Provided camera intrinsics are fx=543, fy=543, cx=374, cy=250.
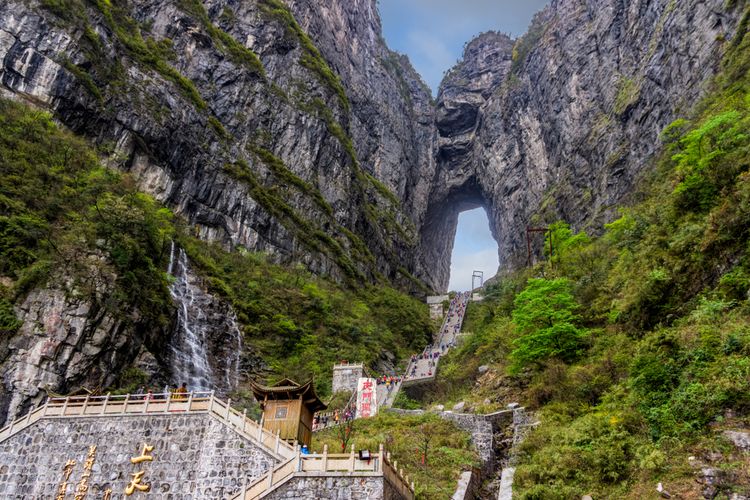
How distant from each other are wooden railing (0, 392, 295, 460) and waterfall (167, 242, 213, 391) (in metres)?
9.93

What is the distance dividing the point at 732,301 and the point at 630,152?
1454 inches

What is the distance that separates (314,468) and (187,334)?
2057 centimetres

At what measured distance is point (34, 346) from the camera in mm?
23609

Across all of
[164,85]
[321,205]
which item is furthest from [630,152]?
[164,85]

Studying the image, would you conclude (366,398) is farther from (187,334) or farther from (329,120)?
(329,120)

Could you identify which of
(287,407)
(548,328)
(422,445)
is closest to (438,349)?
(548,328)

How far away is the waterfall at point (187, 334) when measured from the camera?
31000 mm

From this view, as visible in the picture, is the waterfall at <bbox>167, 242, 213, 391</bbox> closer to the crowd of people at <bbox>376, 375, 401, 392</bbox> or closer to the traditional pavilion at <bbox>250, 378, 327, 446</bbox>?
the crowd of people at <bbox>376, 375, 401, 392</bbox>

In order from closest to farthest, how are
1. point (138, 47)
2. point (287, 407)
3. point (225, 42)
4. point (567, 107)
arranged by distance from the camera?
point (287, 407) → point (138, 47) → point (225, 42) → point (567, 107)

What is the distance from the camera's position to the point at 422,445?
22656 millimetres

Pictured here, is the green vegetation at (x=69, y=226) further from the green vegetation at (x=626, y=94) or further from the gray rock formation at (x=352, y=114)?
the green vegetation at (x=626, y=94)

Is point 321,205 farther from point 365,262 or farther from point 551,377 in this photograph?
point 551,377

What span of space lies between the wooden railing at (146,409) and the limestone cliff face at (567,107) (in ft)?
125

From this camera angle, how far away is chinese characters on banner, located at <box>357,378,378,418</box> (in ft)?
99.3
